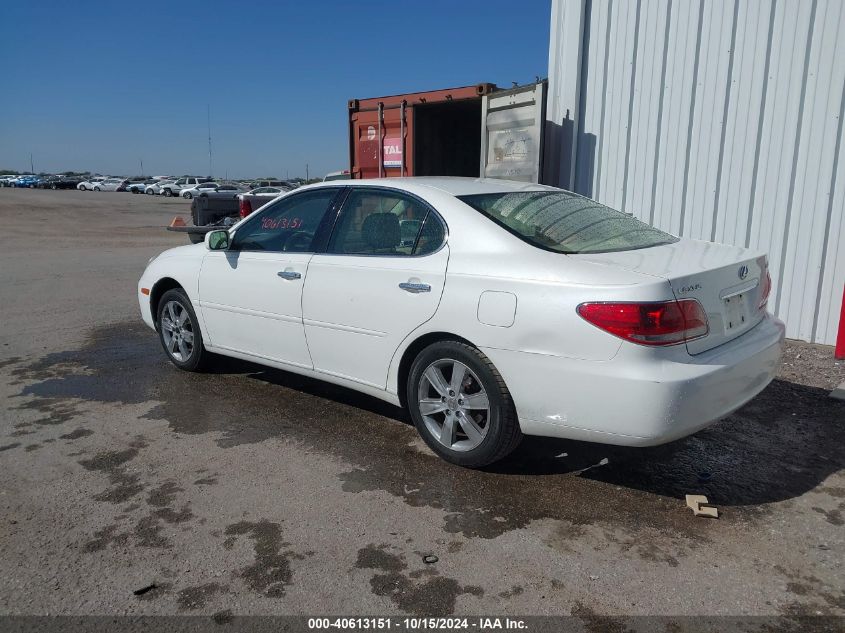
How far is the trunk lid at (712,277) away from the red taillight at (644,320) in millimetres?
81

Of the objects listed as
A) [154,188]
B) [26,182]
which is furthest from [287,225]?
[26,182]

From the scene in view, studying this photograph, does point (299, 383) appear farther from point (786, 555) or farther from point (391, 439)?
point (786, 555)

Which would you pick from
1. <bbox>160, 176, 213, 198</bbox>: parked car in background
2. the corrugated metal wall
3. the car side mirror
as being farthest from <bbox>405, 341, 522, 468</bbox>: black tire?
<bbox>160, 176, 213, 198</bbox>: parked car in background

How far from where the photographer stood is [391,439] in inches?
169

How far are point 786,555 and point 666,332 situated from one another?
3.51ft

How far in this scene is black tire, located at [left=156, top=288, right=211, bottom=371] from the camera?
5422 millimetres

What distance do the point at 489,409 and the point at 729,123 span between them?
4716mm

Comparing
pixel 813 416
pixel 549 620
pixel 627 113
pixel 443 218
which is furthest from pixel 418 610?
pixel 627 113

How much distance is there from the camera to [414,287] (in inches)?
150

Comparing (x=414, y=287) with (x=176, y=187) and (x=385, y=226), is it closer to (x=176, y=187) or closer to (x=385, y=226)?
(x=385, y=226)

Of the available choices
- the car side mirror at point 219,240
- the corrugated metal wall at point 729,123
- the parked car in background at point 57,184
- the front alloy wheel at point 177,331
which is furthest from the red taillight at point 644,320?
the parked car in background at point 57,184

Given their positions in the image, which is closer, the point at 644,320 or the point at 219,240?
the point at 644,320

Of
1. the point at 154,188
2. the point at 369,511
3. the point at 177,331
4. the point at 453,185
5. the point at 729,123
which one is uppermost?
the point at 729,123

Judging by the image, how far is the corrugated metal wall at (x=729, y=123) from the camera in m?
6.26
